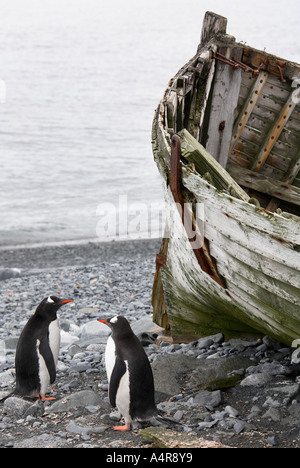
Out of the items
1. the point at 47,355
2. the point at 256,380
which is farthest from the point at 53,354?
the point at 256,380

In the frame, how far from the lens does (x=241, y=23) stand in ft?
205

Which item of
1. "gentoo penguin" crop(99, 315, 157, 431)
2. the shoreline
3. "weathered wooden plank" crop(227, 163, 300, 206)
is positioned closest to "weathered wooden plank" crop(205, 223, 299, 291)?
"gentoo penguin" crop(99, 315, 157, 431)

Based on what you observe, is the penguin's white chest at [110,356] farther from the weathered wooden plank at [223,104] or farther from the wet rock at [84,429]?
the weathered wooden plank at [223,104]

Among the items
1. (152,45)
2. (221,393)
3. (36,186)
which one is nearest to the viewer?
(221,393)

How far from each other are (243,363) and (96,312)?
3254 millimetres

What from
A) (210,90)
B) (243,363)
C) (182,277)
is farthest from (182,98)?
(243,363)

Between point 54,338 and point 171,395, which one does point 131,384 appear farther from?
point 54,338

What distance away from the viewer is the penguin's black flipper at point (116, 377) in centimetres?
436

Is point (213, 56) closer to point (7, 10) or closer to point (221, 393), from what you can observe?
point (221, 393)

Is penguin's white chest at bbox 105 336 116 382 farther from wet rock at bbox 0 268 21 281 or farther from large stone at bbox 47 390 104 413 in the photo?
wet rock at bbox 0 268 21 281

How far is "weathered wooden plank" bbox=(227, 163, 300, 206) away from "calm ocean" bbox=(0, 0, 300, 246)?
8.67m

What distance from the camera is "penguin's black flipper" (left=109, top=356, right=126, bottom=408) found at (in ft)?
14.3

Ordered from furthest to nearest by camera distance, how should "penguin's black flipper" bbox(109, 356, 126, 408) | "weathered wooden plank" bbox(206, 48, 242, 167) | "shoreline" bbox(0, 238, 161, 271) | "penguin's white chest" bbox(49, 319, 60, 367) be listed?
"shoreline" bbox(0, 238, 161, 271) < "weathered wooden plank" bbox(206, 48, 242, 167) < "penguin's white chest" bbox(49, 319, 60, 367) < "penguin's black flipper" bbox(109, 356, 126, 408)

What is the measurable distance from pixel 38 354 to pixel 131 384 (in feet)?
3.44
